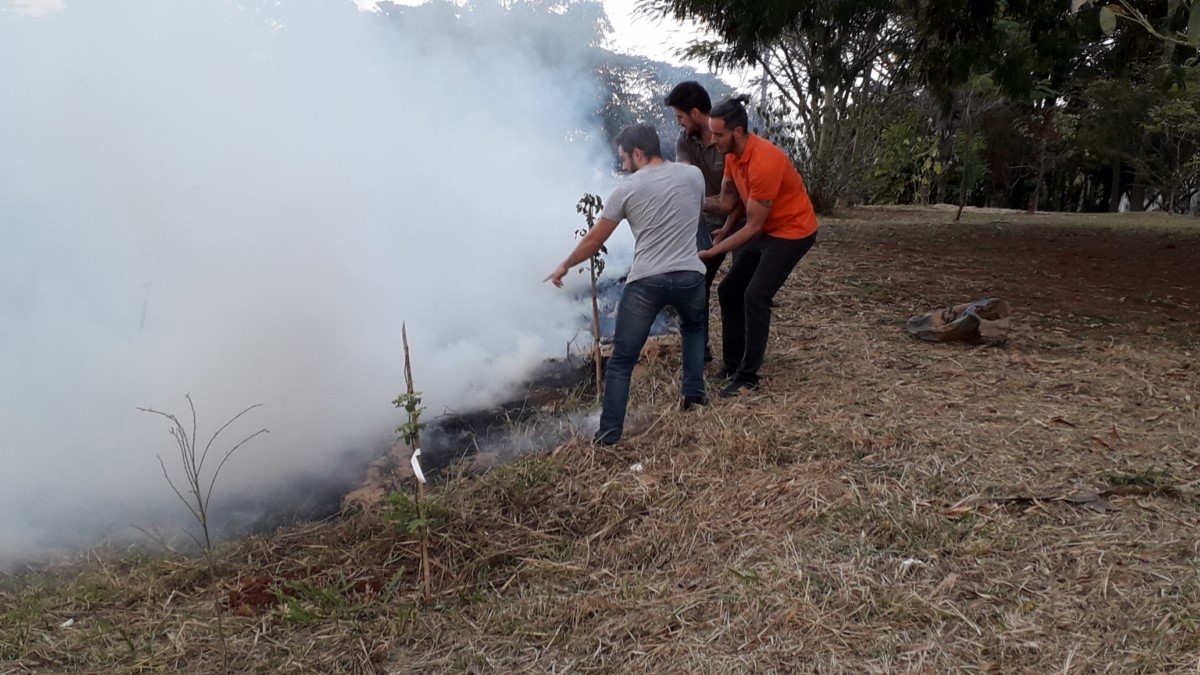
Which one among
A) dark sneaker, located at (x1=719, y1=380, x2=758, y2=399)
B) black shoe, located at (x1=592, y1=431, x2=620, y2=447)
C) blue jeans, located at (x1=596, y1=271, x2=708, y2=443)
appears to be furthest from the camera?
dark sneaker, located at (x1=719, y1=380, x2=758, y2=399)

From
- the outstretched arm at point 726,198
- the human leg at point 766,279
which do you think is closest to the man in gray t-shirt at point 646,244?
the human leg at point 766,279

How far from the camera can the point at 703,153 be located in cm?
514

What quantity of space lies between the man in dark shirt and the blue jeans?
17 centimetres

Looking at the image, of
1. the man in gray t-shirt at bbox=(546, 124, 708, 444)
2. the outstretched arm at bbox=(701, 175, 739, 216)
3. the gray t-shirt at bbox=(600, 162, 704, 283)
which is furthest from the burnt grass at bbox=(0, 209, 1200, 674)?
the outstretched arm at bbox=(701, 175, 739, 216)

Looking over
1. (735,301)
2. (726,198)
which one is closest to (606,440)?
(735,301)

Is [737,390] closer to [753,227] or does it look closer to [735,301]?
[735,301]

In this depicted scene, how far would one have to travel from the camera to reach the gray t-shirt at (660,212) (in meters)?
4.09

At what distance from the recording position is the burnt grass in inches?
104

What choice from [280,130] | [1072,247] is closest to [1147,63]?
[1072,247]

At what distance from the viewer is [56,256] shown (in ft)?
16.0

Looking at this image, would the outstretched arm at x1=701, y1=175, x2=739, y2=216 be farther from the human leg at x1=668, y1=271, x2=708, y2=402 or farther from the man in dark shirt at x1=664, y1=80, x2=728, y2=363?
the human leg at x1=668, y1=271, x2=708, y2=402

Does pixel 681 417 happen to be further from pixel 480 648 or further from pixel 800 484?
pixel 480 648

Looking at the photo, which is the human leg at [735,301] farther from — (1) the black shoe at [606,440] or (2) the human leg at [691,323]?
(1) the black shoe at [606,440]

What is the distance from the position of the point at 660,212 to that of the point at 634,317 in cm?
52
